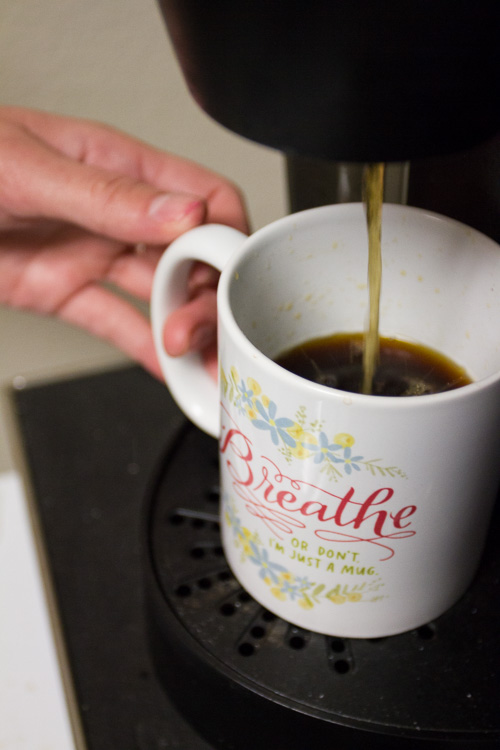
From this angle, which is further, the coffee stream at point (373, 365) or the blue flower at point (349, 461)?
the coffee stream at point (373, 365)

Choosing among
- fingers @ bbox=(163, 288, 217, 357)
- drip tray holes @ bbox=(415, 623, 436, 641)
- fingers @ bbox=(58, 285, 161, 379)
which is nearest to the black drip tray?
drip tray holes @ bbox=(415, 623, 436, 641)

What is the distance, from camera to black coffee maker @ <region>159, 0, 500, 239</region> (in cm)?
22

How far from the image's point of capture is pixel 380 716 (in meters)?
0.37

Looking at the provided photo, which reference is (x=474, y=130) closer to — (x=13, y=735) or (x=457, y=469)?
(x=457, y=469)

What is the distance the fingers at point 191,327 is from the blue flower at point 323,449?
6.2 inches

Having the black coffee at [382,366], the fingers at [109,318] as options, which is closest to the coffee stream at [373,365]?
the black coffee at [382,366]

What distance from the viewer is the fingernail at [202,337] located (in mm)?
473

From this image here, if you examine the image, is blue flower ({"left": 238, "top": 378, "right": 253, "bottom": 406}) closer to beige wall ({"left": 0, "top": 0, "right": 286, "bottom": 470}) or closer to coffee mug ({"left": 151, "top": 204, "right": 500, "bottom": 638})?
coffee mug ({"left": 151, "top": 204, "right": 500, "bottom": 638})

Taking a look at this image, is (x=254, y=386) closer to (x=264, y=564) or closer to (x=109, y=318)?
(x=264, y=564)

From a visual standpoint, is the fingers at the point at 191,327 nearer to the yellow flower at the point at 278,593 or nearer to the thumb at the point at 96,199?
the thumb at the point at 96,199

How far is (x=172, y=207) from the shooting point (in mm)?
461

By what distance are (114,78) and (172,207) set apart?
0.16 metres

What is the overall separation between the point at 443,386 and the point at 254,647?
0.18m

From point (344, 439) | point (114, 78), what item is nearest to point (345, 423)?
point (344, 439)
